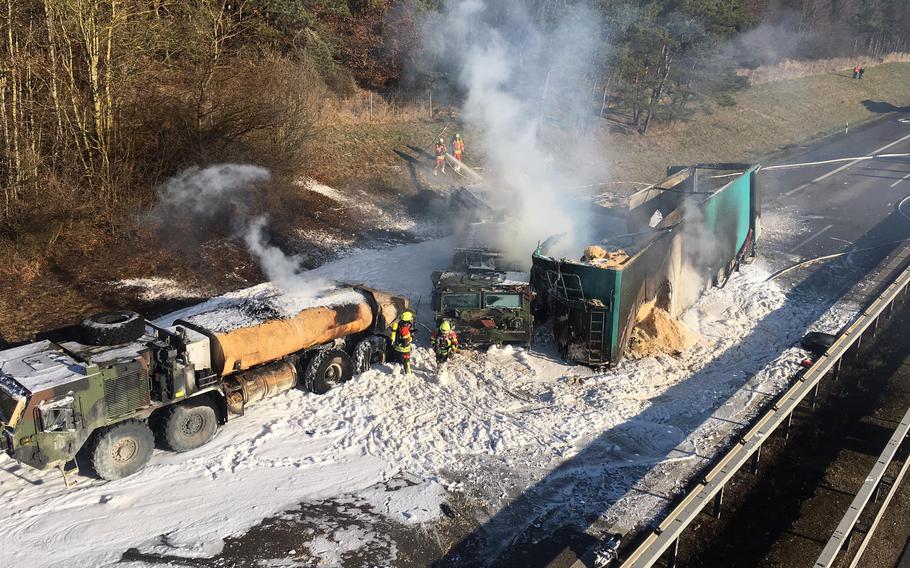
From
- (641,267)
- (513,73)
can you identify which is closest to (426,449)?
(641,267)

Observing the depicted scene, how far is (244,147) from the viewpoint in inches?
925

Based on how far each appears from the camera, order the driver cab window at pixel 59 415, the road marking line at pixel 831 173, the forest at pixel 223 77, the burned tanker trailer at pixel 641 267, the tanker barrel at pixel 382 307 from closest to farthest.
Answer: the driver cab window at pixel 59 415 < the burned tanker trailer at pixel 641 267 < the tanker barrel at pixel 382 307 < the forest at pixel 223 77 < the road marking line at pixel 831 173

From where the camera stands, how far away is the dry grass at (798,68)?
49.5 m

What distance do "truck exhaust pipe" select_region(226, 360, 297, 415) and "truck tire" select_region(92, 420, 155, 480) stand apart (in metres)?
1.61

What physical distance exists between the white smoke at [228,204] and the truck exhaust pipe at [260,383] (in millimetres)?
7121

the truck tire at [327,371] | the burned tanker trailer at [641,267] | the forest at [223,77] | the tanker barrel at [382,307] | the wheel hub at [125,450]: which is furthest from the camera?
the forest at [223,77]

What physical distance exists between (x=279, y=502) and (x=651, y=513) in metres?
5.41

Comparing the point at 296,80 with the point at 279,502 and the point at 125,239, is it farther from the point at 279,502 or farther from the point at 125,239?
the point at 279,502

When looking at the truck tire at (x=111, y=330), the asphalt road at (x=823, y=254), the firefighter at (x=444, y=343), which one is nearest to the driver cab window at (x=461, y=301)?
the firefighter at (x=444, y=343)

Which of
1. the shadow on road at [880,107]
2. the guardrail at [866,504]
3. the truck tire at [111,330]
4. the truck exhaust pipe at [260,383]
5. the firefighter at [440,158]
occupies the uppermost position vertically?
the shadow on road at [880,107]

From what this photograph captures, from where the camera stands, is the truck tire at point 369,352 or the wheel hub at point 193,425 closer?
the wheel hub at point 193,425

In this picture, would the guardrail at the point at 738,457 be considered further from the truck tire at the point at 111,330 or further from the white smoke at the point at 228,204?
the white smoke at the point at 228,204

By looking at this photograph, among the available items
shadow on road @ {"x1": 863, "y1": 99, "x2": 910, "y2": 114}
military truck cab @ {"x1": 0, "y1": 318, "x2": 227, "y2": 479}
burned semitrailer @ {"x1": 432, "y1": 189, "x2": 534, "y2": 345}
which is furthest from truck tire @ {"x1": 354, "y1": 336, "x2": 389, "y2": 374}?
shadow on road @ {"x1": 863, "y1": 99, "x2": 910, "y2": 114}

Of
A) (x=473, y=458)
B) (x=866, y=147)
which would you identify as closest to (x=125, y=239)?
(x=473, y=458)
